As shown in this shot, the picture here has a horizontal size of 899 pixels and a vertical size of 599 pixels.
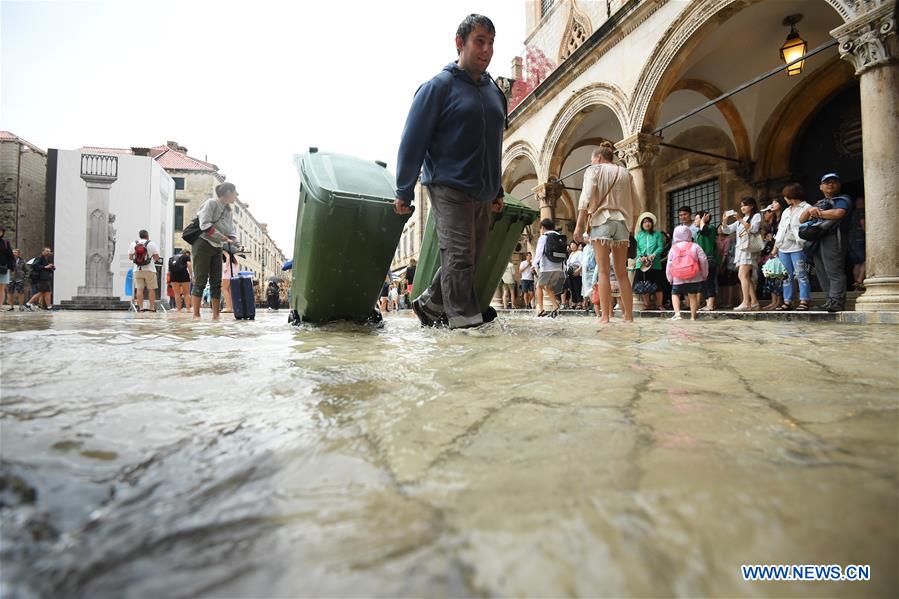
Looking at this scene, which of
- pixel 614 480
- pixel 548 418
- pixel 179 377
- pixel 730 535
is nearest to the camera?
pixel 730 535

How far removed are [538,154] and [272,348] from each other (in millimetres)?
11935

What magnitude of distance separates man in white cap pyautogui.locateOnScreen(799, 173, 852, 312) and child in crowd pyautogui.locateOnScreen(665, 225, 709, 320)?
1267 mm

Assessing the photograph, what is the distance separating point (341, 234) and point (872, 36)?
6.78 metres

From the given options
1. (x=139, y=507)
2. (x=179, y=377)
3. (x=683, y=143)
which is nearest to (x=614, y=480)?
(x=139, y=507)

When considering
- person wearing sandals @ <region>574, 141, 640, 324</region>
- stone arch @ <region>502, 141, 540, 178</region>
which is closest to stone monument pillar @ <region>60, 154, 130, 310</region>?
stone arch @ <region>502, 141, 540, 178</region>

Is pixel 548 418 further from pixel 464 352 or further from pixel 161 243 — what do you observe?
pixel 161 243

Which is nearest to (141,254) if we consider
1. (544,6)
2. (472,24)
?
(472,24)

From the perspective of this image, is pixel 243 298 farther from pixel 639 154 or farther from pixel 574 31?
pixel 574 31

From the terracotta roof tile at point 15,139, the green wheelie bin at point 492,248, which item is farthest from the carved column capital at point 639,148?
the terracotta roof tile at point 15,139

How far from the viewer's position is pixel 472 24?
2.95 meters

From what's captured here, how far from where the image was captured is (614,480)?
64 centimetres

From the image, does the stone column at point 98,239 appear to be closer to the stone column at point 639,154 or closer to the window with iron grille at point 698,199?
the stone column at point 639,154

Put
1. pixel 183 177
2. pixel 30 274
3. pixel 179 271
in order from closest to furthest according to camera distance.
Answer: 1. pixel 179 271
2. pixel 30 274
3. pixel 183 177

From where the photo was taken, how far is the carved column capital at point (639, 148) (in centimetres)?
870
